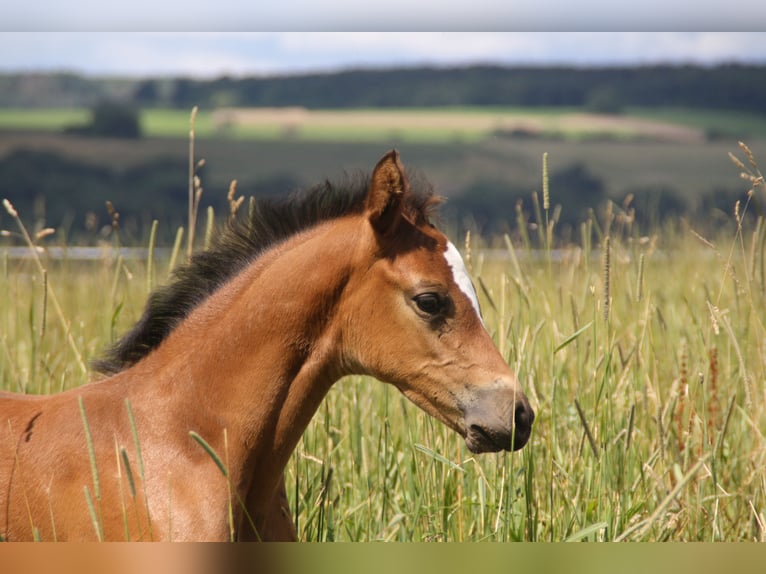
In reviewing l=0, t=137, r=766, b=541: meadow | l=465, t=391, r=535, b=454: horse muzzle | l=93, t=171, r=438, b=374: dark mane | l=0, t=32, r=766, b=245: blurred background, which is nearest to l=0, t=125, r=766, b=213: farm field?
l=0, t=32, r=766, b=245: blurred background

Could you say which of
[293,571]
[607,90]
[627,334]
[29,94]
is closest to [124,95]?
[29,94]

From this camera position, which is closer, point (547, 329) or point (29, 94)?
point (547, 329)

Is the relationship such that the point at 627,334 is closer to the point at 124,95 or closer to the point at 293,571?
the point at 293,571

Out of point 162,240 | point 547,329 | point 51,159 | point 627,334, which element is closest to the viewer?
point 547,329

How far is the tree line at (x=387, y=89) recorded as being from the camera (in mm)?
30594

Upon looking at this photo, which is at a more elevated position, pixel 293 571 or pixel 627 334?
pixel 293 571

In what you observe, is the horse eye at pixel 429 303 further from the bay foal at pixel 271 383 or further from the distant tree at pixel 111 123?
the distant tree at pixel 111 123

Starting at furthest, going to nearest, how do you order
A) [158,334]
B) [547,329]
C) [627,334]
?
[627,334] < [547,329] < [158,334]

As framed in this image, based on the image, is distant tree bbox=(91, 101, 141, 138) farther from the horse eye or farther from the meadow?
the horse eye

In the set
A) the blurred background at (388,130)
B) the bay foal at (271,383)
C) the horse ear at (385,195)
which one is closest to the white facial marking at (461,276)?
the bay foal at (271,383)

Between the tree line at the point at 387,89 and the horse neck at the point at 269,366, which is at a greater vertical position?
the tree line at the point at 387,89

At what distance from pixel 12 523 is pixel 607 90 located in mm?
30300

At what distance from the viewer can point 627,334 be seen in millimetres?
4977

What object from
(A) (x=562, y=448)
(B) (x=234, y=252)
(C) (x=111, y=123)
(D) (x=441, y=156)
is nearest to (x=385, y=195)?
(B) (x=234, y=252)
